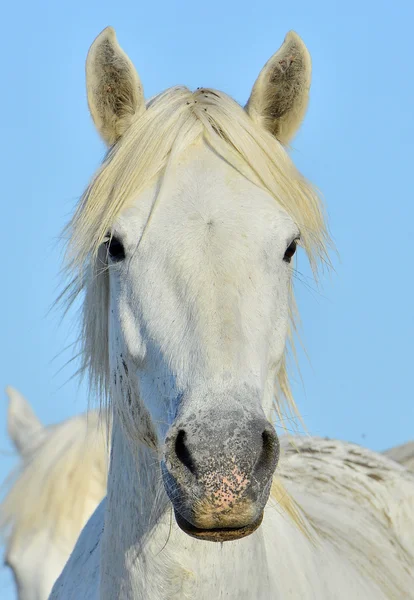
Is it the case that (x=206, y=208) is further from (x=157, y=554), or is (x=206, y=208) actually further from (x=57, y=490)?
(x=57, y=490)

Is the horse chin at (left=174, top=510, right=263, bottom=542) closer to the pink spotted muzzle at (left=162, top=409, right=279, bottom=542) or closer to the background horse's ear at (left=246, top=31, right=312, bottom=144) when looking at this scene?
the pink spotted muzzle at (left=162, top=409, right=279, bottom=542)

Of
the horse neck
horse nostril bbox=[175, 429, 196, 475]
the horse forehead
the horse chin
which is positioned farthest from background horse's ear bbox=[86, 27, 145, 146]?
the horse chin

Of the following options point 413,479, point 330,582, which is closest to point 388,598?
point 330,582

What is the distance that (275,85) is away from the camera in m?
2.96

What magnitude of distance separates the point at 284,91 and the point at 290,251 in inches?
22.5

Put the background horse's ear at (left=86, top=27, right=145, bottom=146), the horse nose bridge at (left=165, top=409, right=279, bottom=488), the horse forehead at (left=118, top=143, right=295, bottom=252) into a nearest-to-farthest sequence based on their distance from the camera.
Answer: the horse nose bridge at (left=165, top=409, right=279, bottom=488) → the horse forehead at (left=118, top=143, right=295, bottom=252) → the background horse's ear at (left=86, top=27, right=145, bottom=146)

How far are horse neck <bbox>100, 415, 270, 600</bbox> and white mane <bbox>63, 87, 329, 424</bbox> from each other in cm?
40

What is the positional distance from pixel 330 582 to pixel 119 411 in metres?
0.92

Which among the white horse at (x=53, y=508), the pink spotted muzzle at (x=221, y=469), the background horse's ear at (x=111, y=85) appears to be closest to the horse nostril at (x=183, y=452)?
the pink spotted muzzle at (x=221, y=469)

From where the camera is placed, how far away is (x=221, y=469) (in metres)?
2.07

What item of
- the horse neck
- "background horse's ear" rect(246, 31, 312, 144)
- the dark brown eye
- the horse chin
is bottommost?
the horse neck

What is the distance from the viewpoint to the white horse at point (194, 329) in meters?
2.15

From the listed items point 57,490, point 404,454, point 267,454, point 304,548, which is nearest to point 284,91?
point 267,454

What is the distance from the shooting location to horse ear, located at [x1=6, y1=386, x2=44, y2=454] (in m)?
5.88
